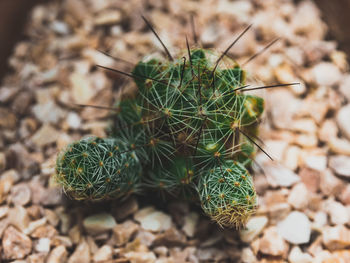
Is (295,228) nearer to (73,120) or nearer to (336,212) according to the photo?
(336,212)

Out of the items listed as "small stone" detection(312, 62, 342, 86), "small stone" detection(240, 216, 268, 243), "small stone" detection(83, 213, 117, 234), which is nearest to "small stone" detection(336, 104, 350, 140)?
"small stone" detection(312, 62, 342, 86)

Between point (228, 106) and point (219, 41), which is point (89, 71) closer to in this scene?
point (219, 41)

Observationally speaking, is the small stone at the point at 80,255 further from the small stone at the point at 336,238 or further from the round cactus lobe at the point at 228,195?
the small stone at the point at 336,238

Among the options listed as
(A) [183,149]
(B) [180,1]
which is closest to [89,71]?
(B) [180,1]

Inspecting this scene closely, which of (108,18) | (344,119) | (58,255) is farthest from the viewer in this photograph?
(108,18)

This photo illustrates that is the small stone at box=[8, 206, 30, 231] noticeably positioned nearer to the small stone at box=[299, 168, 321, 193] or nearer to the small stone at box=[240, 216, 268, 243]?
the small stone at box=[240, 216, 268, 243]

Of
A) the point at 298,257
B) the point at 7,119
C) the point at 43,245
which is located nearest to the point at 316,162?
the point at 298,257

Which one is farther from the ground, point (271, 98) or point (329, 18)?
point (329, 18)
